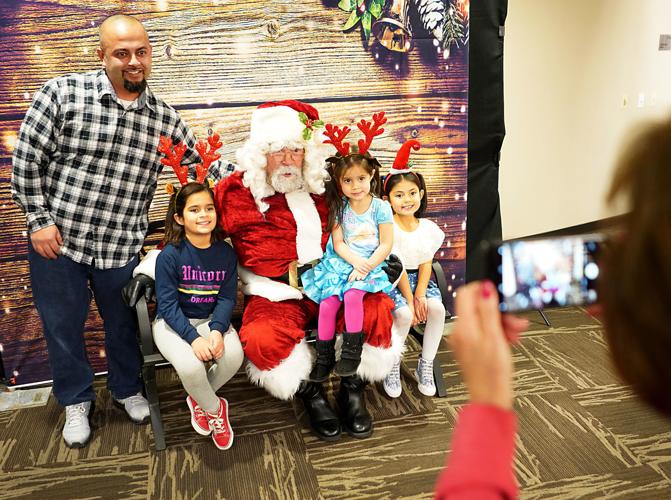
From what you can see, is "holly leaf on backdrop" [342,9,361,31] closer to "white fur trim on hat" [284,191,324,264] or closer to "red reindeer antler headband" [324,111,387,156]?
"red reindeer antler headband" [324,111,387,156]

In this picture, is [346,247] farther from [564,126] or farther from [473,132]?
[564,126]

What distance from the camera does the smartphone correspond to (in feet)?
3.10

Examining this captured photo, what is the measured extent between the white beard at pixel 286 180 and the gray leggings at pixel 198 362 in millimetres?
668

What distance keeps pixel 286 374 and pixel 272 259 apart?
52cm

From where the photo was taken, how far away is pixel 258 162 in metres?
2.70

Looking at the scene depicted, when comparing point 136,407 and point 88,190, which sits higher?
point 88,190

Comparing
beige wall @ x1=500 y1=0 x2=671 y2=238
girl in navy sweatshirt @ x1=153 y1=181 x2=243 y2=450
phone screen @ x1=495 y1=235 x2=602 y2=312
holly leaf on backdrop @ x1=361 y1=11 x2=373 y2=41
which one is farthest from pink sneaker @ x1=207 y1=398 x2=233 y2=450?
beige wall @ x1=500 y1=0 x2=671 y2=238

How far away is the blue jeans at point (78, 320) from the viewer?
2.65m

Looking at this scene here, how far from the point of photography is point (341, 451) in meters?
2.57

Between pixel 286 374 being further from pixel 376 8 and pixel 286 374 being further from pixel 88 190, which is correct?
pixel 376 8

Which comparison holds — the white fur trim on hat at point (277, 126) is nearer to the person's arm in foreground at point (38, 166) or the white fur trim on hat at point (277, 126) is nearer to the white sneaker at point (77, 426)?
the person's arm in foreground at point (38, 166)

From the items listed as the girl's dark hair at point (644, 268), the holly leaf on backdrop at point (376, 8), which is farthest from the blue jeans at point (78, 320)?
the girl's dark hair at point (644, 268)

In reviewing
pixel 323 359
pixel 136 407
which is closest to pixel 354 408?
pixel 323 359

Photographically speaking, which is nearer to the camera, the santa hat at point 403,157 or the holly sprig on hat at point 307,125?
the holly sprig on hat at point 307,125
